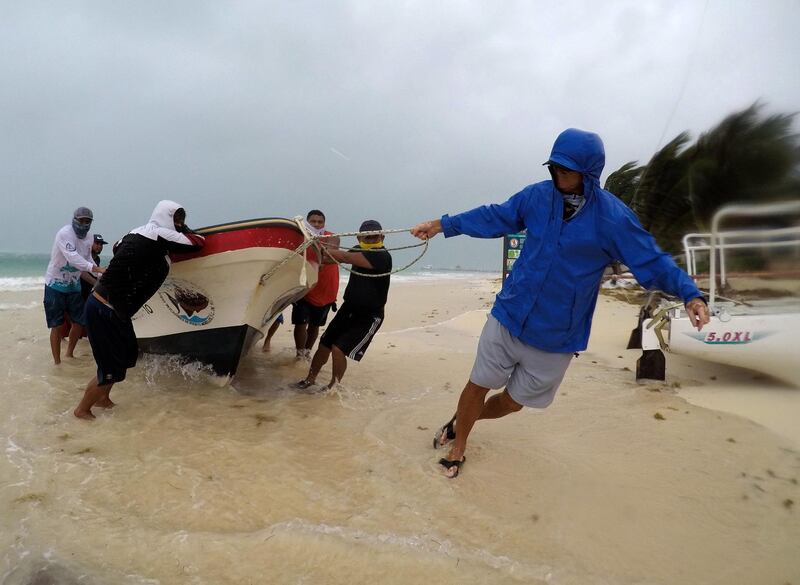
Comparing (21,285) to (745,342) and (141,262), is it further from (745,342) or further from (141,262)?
(745,342)

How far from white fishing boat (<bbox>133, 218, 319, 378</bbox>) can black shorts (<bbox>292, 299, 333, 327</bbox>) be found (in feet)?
2.55

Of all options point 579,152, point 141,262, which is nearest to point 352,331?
point 141,262

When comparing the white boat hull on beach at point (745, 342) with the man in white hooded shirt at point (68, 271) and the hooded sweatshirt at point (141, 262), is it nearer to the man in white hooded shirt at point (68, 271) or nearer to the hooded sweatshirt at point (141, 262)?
the hooded sweatshirt at point (141, 262)

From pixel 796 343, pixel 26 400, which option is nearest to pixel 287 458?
pixel 26 400

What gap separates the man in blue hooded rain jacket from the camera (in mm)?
2232

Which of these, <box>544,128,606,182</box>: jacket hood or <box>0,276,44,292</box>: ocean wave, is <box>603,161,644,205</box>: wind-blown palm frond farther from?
<box>0,276,44,292</box>: ocean wave

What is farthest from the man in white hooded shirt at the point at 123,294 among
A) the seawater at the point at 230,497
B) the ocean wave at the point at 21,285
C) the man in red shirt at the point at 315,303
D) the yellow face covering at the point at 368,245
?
the ocean wave at the point at 21,285

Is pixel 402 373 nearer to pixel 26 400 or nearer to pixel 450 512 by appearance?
pixel 450 512

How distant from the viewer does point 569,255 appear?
2359 millimetres

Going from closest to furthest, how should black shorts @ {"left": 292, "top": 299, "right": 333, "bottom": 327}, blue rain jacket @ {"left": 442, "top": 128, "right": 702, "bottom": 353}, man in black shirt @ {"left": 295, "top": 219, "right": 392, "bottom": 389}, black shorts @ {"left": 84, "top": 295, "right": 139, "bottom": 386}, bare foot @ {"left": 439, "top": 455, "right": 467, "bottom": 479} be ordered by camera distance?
blue rain jacket @ {"left": 442, "top": 128, "right": 702, "bottom": 353}, bare foot @ {"left": 439, "top": 455, "right": 467, "bottom": 479}, black shorts @ {"left": 84, "top": 295, "right": 139, "bottom": 386}, man in black shirt @ {"left": 295, "top": 219, "right": 392, "bottom": 389}, black shorts @ {"left": 292, "top": 299, "right": 333, "bottom": 327}

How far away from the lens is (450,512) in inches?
93.1

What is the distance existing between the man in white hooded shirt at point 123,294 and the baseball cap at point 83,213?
1703mm

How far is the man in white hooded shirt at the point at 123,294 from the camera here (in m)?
3.24

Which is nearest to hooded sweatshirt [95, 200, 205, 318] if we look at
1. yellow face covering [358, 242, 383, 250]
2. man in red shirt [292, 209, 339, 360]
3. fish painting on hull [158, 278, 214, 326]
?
fish painting on hull [158, 278, 214, 326]
